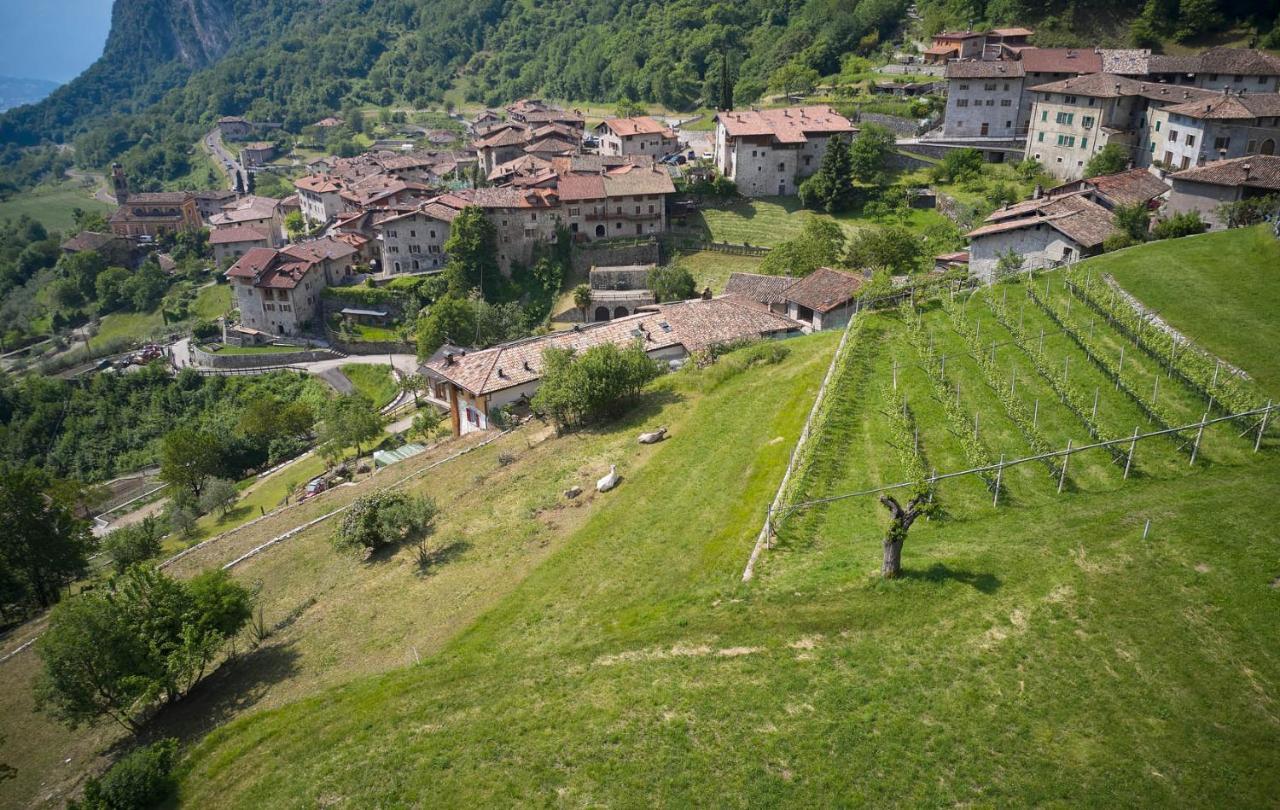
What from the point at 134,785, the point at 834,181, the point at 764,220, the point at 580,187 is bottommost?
the point at 134,785

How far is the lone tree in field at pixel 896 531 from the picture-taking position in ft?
63.4

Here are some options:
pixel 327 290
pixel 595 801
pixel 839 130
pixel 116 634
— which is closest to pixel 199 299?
pixel 327 290

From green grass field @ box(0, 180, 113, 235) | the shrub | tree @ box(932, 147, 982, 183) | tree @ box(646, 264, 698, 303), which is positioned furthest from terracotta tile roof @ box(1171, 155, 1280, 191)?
green grass field @ box(0, 180, 113, 235)

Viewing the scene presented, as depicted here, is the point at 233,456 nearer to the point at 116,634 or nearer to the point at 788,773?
the point at 116,634

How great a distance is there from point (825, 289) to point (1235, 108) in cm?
2888

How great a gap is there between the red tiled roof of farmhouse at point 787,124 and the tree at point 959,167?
370 inches

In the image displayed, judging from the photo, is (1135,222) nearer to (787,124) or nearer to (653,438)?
(653,438)

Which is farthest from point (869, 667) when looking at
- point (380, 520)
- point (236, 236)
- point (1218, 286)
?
point (236, 236)

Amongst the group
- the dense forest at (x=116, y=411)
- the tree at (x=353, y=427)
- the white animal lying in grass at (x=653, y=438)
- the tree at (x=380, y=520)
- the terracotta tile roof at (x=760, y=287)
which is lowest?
the dense forest at (x=116, y=411)

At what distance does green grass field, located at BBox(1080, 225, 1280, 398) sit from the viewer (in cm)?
2828

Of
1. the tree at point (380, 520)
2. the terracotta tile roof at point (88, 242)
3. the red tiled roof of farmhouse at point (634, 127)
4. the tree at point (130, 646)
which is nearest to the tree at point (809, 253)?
the tree at point (380, 520)

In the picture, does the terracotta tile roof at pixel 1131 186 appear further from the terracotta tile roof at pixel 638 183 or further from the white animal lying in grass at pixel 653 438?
the terracotta tile roof at pixel 638 183

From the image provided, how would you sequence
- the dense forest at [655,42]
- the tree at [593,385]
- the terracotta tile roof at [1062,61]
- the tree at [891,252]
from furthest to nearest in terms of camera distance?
the dense forest at [655,42]
the terracotta tile roof at [1062,61]
the tree at [891,252]
the tree at [593,385]

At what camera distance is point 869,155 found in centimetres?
6938
